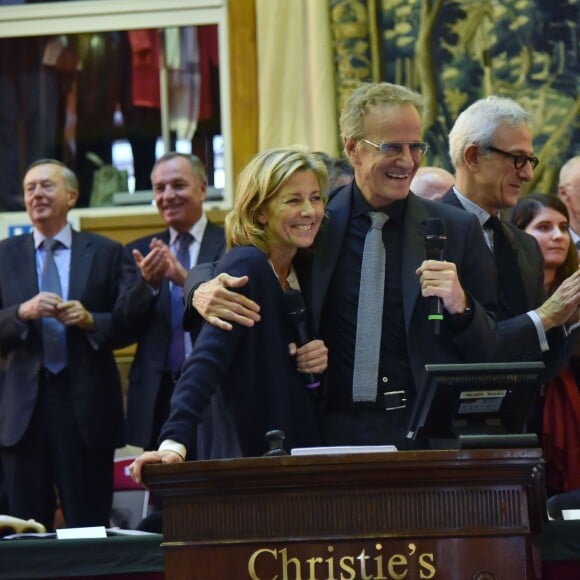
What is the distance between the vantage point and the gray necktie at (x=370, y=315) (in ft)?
12.9

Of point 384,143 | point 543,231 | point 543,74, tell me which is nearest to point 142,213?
point 543,74

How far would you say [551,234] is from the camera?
5.36 meters

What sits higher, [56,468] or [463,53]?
[463,53]

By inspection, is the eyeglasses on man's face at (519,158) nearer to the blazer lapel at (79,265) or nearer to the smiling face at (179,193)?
the smiling face at (179,193)

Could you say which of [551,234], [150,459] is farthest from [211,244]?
[150,459]

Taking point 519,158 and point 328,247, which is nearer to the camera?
point 328,247

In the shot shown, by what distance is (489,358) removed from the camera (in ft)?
12.9

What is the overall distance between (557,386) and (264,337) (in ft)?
6.03

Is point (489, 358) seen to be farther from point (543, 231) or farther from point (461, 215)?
point (543, 231)

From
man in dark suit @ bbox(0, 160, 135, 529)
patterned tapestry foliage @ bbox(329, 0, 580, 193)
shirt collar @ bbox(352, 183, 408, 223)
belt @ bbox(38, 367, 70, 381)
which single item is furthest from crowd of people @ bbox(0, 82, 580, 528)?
patterned tapestry foliage @ bbox(329, 0, 580, 193)

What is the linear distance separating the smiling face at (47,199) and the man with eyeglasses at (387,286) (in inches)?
95.0

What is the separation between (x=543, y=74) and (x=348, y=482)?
466 centimetres

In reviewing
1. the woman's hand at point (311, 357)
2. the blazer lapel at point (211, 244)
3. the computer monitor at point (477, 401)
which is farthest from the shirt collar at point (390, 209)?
the blazer lapel at point (211, 244)

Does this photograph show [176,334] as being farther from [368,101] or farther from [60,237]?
[368,101]
